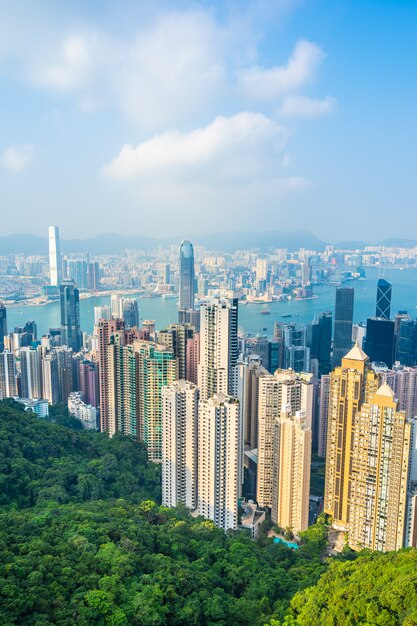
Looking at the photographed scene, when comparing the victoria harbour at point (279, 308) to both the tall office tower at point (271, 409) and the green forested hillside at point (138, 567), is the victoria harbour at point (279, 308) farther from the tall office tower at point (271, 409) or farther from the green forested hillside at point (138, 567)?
the green forested hillside at point (138, 567)

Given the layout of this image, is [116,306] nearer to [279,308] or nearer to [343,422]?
[279,308]

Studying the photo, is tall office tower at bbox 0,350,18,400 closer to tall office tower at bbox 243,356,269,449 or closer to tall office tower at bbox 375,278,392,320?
tall office tower at bbox 243,356,269,449

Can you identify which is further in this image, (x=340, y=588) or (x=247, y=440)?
(x=247, y=440)

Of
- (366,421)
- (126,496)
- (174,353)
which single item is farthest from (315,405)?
(126,496)

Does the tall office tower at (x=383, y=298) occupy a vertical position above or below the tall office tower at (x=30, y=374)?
Answer: above

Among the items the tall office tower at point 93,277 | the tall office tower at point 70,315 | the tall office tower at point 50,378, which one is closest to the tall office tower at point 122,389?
the tall office tower at point 50,378

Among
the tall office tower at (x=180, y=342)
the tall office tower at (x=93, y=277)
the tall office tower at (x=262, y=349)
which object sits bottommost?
the tall office tower at (x=262, y=349)

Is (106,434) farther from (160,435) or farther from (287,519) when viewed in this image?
(287,519)
